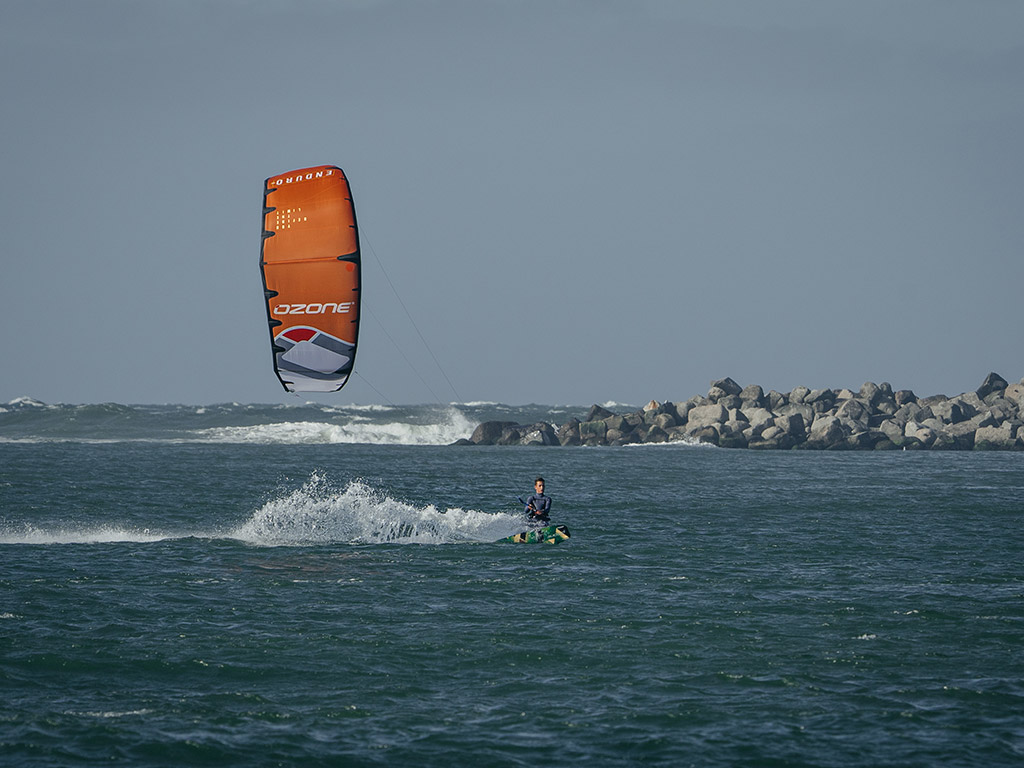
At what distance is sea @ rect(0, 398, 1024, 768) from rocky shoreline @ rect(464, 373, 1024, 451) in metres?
30.9

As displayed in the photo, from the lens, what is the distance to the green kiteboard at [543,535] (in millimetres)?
23797

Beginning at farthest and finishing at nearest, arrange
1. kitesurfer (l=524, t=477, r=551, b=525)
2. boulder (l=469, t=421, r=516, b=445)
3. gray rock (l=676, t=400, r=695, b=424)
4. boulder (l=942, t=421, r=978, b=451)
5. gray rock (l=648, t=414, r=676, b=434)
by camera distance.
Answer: gray rock (l=676, t=400, r=695, b=424)
boulder (l=469, t=421, r=516, b=445)
gray rock (l=648, t=414, r=676, b=434)
boulder (l=942, t=421, r=978, b=451)
kitesurfer (l=524, t=477, r=551, b=525)

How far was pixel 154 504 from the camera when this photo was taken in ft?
100

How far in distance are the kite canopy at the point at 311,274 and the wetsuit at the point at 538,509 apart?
17.2 feet

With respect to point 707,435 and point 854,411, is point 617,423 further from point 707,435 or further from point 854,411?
point 854,411

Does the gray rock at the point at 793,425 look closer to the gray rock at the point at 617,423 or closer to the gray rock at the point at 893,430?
the gray rock at the point at 893,430

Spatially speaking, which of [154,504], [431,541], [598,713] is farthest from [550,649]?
[154,504]

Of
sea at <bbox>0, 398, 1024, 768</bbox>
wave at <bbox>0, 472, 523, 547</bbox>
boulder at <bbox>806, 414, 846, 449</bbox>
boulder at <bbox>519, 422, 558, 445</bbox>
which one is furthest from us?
boulder at <bbox>519, 422, 558, 445</bbox>

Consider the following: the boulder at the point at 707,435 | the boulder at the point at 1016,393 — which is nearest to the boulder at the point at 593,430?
the boulder at the point at 707,435

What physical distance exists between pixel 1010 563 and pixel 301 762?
643 inches

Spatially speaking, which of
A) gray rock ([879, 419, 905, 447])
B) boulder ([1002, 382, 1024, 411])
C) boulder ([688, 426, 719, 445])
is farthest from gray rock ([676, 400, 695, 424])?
boulder ([1002, 382, 1024, 411])

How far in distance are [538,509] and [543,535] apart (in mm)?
943

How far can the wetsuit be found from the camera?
2447 centimetres

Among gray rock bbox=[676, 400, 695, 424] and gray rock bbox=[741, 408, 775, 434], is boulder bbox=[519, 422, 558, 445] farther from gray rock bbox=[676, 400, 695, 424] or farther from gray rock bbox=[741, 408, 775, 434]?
gray rock bbox=[741, 408, 775, 434]
